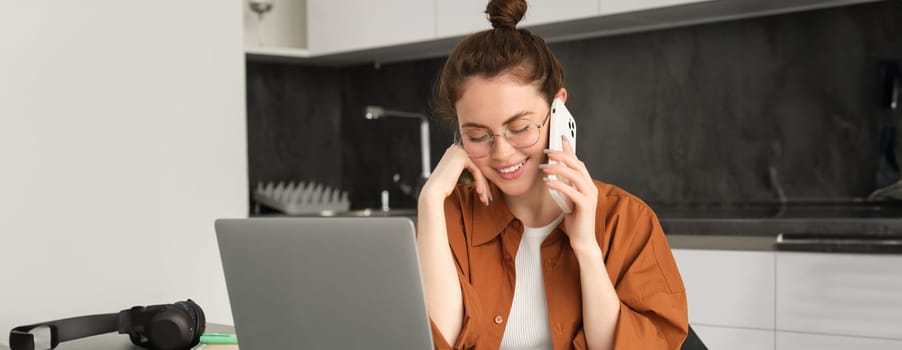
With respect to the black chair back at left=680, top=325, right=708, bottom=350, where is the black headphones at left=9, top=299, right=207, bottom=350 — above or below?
above

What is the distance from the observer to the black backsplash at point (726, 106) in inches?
108

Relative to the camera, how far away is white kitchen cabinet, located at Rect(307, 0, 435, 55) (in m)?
3.24

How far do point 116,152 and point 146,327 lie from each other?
56.9 inches

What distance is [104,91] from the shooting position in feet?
8.78

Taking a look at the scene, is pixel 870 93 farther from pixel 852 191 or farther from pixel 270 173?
pixel 270 173

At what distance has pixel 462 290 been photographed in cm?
143

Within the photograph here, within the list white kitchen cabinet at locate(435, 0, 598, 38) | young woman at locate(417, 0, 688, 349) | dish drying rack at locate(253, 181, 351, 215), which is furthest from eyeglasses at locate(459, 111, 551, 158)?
dish drying rack at locate(253, 181, 351, 215)

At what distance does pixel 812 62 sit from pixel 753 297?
892 mm

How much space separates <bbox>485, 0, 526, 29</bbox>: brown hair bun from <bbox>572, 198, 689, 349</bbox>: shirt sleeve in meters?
0.38

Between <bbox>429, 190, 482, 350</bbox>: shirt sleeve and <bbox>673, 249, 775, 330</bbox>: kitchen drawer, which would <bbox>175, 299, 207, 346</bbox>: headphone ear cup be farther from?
<bbox>673, 249, 775, 330</bbox>: kitchen drawer

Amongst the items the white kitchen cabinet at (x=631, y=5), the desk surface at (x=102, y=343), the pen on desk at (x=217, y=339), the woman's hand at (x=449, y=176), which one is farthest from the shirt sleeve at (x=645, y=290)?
the white kitchen cabinet at (x=631, y=5)

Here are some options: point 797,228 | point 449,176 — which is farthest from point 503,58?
point 797,228

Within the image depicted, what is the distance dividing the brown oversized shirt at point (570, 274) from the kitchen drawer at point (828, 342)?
1.08 m

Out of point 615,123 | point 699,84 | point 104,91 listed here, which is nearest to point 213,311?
point 104,91
